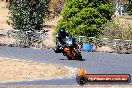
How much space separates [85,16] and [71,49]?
904cm

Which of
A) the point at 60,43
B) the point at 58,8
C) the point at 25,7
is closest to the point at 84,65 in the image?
the point at 60,43

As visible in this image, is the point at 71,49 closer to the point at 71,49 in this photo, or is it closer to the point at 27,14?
the point at 71,49

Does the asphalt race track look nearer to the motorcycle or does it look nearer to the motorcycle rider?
the motorcycle

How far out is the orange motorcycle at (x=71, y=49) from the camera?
26.0 metres

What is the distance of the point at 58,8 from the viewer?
7362 centimetres

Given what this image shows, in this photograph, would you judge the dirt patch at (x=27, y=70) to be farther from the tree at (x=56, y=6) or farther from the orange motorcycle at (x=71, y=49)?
the tree at (x=56, y=6)

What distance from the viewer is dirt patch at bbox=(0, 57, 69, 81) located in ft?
66.2

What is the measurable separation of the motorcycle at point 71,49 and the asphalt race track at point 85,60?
15.0 inches

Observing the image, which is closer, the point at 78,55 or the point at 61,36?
the point at 78,55

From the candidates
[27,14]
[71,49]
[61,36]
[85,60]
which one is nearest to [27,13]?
[27,14]

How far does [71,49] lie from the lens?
26.2 m

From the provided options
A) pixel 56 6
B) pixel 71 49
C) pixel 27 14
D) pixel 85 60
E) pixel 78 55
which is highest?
pixel 27 14

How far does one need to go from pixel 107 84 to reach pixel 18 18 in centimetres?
2323

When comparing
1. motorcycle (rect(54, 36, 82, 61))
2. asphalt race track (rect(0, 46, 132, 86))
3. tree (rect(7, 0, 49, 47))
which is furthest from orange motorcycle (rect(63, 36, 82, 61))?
tree (rect(7, 0, 49, 47))
